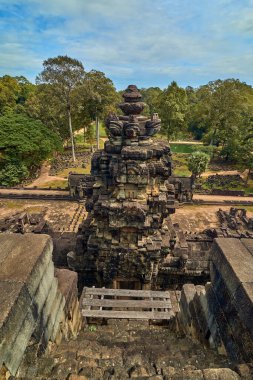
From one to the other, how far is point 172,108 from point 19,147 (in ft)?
86.2

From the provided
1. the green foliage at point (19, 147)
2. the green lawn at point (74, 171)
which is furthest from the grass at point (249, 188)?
the green foliage at point (19, 147)

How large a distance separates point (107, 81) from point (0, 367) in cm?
4080

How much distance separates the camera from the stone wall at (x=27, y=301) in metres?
3.64

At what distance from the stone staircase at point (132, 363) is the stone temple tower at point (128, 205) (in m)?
3.81

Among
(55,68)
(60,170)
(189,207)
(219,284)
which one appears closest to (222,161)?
(189,207)

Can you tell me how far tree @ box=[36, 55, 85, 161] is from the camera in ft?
109

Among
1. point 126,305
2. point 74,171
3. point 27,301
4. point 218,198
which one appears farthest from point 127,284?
point 74,171

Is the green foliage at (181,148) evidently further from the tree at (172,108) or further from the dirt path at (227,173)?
the dirt path at (227,173)

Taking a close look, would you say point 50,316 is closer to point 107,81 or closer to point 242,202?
point 242,202

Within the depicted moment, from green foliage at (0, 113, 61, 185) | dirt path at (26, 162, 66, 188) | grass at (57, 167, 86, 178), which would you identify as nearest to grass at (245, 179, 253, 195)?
grass at (57, 167, 86, 178)

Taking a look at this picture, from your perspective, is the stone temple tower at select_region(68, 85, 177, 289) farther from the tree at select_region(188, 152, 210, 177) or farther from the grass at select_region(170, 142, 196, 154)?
the grass at select_region(170, 142, 196, 154)

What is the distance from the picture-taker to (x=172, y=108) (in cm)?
4338

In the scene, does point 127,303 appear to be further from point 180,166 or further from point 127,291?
point 180,166

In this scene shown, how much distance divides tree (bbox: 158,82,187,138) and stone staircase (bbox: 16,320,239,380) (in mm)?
41531
